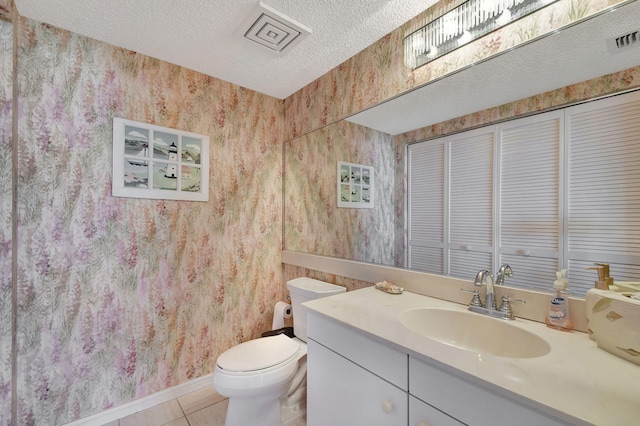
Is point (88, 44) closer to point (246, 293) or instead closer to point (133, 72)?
point (133, 72)

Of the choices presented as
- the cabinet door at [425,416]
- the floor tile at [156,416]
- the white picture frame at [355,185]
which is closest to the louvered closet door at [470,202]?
the white picture frame at [355,185]

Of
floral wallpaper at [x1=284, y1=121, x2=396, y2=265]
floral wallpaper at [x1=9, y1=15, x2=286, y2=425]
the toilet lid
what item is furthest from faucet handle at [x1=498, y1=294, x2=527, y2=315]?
floral wallpaper at [x1=9, y1=15, x2=286, y2=425]

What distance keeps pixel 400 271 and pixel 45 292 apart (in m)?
1.96

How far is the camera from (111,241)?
1.65 metres

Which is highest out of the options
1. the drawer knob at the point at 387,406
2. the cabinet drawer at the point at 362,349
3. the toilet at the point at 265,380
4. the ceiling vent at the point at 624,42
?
the ceiling vent at the point at 624,42

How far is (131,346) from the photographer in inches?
66.9

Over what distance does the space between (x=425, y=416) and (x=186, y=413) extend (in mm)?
1626

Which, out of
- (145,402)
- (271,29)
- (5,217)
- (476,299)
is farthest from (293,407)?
(271,29)

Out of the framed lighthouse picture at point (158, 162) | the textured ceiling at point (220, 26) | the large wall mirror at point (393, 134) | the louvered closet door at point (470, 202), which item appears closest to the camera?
the large wall mirror at point (393, 134)

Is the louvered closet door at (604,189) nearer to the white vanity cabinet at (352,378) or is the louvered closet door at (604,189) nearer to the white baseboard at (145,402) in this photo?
the white vanity cabinet at (352,378)

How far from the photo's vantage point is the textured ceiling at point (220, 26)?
134 centimetres

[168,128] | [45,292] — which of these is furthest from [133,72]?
[45,292]

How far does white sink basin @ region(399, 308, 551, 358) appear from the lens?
931 millimetres

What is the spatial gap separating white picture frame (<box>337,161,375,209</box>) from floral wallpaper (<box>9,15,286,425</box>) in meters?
0.80
